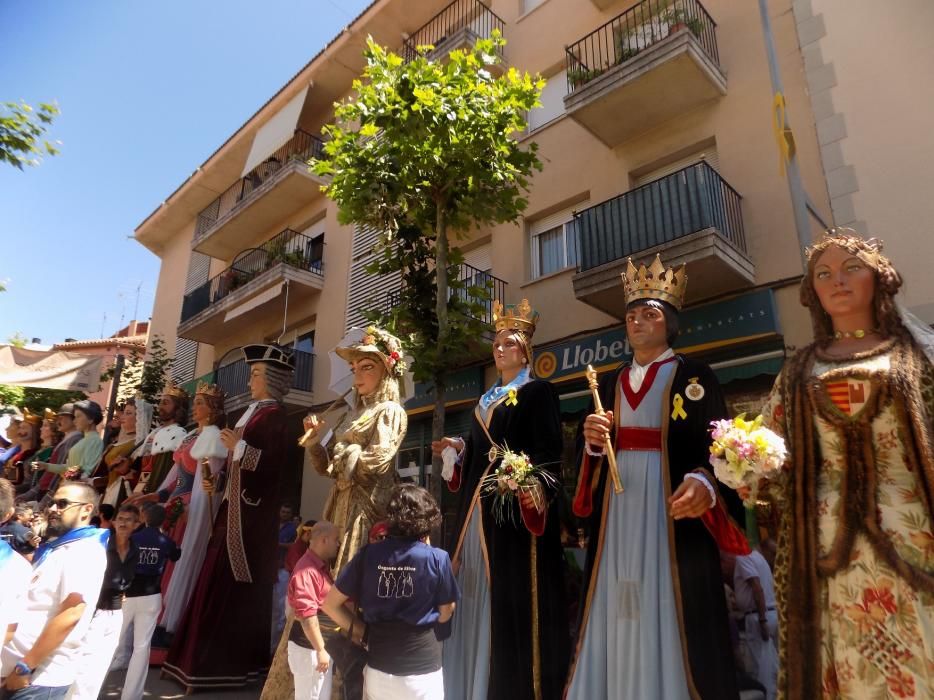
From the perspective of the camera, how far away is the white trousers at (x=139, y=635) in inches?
166

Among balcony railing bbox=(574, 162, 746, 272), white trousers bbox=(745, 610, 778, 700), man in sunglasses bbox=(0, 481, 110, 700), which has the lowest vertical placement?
white trousers bbox=(745, 610, 778, 700)

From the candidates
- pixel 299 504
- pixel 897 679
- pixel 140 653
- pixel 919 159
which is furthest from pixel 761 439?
pixel 299 504

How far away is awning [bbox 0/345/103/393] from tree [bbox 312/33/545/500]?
273 inches

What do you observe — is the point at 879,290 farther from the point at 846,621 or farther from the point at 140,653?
the point at 140,653

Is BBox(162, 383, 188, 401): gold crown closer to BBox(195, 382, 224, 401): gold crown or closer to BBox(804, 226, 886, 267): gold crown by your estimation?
BBox(195, 382, 224, 401): gold crown

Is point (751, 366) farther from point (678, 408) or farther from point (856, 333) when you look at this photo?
point (856, 333)

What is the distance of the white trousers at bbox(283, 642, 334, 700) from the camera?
3.44 meters

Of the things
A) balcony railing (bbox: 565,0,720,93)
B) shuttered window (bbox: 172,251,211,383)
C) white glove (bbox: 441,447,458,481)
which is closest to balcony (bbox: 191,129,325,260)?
shuttered window (bbox: 172,251,211,383)

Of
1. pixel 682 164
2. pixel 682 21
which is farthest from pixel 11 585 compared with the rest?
pixel 682 21

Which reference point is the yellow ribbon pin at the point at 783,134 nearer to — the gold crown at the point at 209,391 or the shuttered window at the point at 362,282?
the gold crown at the point at 209,391

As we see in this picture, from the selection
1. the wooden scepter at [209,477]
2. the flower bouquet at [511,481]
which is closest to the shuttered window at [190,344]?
the wooden scepter at [209,477]

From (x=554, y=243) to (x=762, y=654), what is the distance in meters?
6.38

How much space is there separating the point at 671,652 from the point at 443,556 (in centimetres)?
108

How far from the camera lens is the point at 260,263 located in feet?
51.6
